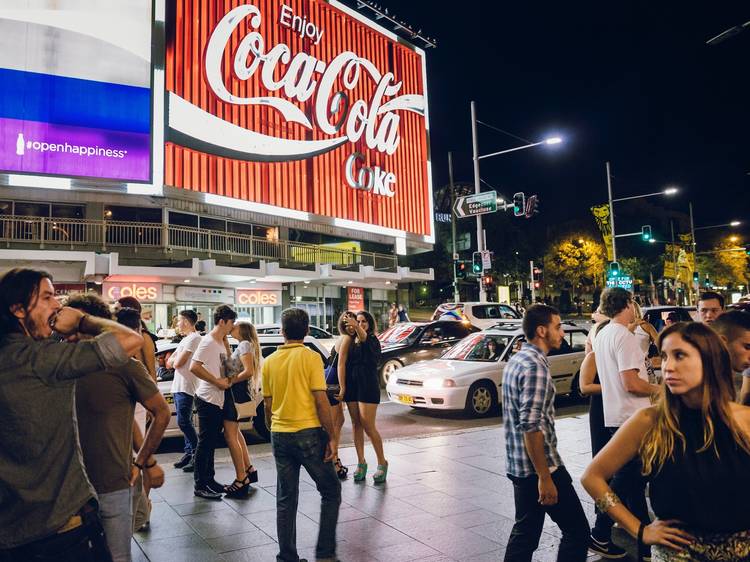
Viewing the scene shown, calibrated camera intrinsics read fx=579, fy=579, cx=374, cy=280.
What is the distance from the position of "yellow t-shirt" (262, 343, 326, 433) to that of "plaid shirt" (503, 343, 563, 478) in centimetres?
139

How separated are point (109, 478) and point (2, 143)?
64.5ft

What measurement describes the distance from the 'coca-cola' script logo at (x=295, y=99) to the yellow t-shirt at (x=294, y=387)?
1886 cm

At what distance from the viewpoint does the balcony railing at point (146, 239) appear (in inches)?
Answer: 816

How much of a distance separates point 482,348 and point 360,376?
17.9ft

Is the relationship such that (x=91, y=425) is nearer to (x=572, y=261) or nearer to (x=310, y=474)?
(x=310, y=474)

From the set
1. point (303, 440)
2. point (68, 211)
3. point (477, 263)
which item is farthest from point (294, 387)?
point (68, 211)

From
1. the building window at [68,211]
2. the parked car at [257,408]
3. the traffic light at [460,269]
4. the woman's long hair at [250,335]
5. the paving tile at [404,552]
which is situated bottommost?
the paving tile at [404,552]

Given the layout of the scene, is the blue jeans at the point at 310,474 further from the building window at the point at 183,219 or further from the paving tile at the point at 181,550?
the building window at the point at 183,219

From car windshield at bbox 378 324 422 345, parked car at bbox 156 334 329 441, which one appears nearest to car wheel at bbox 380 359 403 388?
car windshield at bbox 378 324 422 345

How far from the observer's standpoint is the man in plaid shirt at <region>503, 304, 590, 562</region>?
3.20 meters

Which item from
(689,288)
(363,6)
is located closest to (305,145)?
(363,6)

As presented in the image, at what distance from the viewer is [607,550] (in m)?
4.20

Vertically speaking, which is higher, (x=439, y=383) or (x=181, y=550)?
(x=439, y=383)

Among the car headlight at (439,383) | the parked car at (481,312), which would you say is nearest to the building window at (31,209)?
the parked car at (481,312)
